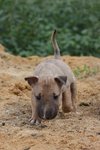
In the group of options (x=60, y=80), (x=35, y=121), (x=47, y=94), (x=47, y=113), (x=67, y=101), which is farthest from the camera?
(x=67, y=101)

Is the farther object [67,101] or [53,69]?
[67,101]

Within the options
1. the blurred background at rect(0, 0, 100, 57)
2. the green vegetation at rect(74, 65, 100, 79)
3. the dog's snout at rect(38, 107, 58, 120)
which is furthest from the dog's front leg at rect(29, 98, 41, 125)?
the blurred background at rect(0, 0, 100, 57)

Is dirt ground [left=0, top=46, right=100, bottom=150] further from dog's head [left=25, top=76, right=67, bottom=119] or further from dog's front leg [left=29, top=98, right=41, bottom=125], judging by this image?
dog's head [left=25, top=76, right=67, bottom=119]

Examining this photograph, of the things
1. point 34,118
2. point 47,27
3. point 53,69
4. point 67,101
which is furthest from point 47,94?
point 47,27

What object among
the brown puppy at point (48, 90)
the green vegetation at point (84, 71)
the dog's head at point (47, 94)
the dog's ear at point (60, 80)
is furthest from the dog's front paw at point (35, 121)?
the green vegetation at point (84, 71)

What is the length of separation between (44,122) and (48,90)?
61 centimetres

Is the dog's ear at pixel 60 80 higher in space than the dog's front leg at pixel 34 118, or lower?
higher

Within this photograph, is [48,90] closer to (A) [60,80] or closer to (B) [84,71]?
(A) [60,80]

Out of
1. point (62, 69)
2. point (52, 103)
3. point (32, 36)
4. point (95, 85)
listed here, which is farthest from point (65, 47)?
point (52, 103)

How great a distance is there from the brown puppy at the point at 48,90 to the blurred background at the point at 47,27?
6510mm

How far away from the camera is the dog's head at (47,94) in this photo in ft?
29.5

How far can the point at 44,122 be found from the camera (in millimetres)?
9508

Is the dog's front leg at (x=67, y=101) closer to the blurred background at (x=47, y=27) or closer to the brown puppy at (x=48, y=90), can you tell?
the brown puppy at (x=48, y=90)

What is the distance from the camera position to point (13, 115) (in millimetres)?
9891
